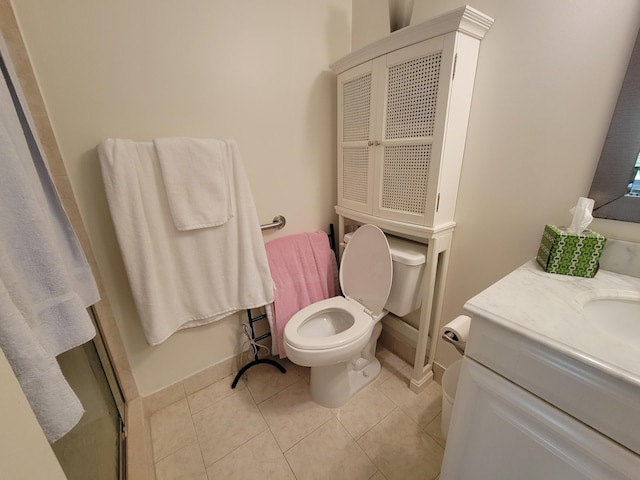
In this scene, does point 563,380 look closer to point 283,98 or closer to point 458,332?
point 458,332

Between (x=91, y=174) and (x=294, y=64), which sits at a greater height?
(x=294, y=64)

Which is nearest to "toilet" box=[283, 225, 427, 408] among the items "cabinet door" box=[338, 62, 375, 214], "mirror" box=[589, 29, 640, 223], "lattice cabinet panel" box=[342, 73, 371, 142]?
"cabinet door" box=[338, 62, 375, 214]

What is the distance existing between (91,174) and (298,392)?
150 centimetres

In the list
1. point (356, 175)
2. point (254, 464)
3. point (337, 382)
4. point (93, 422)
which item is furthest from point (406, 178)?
point (93, 422)

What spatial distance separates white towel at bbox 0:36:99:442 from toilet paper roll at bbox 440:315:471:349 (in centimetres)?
100

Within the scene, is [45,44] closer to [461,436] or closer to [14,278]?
[14,278]

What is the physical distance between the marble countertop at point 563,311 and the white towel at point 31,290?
0.91 meters

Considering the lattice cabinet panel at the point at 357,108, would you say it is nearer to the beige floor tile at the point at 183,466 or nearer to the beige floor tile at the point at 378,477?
the beige floor tile at the point at 378,477

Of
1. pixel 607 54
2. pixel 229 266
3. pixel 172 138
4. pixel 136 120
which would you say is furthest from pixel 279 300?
pixel 607 54

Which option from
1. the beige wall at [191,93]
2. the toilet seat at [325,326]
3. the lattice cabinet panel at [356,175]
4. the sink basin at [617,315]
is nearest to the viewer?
the sink basin at [617,315]

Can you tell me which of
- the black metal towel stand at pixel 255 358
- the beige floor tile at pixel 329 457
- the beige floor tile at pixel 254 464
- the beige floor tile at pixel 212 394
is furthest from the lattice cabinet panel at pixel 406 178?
the beige floor tile at pixel 212 394

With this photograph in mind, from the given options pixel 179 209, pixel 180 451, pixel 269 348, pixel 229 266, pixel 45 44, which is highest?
pixel 45 44

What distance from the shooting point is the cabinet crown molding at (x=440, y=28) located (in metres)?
0.90

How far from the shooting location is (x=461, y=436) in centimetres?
76
